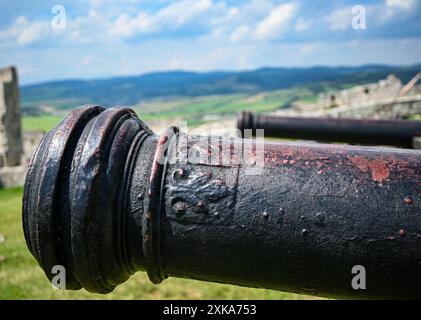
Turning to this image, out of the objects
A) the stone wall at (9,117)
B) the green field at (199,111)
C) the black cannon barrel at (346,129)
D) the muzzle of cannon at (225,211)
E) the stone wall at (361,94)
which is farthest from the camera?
the green field at (199,111)

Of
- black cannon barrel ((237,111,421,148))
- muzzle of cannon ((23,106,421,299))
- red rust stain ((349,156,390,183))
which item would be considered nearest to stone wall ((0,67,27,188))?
black cannon barrel ((237,111,421,148))

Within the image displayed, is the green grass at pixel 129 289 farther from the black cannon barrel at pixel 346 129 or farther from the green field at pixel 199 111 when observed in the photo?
the green field at pixel 199 111

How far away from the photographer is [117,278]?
1.61 meters

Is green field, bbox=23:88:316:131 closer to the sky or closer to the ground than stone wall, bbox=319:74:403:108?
closer to the ground

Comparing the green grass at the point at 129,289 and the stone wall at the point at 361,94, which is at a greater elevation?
the stone wall at the point at 361,94

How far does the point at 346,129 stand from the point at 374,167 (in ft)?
14.8

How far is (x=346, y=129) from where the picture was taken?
228 inches

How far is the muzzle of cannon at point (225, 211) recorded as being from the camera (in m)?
1.39

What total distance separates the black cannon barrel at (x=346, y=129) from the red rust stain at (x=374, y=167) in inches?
169

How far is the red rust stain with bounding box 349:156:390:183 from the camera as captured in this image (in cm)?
142

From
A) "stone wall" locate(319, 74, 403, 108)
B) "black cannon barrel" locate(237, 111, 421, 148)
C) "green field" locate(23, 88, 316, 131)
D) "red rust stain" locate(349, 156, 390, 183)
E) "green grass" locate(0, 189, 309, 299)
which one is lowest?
"green grass" locate(0, 189, 309, 299)

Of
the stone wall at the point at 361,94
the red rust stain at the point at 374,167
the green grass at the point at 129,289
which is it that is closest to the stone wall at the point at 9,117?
the stone wall at the point at 361,94

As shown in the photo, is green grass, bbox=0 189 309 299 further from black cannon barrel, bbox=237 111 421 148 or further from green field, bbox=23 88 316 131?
green field, bbox=23 88 316 131

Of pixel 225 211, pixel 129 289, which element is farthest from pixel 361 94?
pixel 225 211
